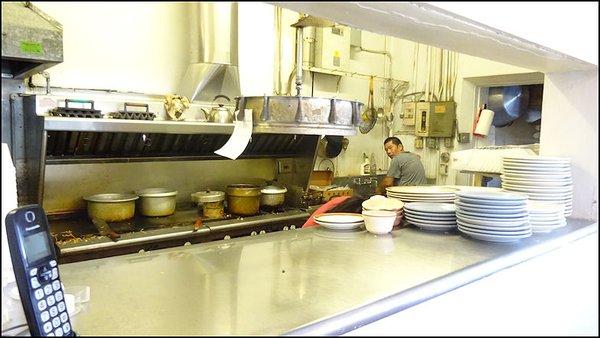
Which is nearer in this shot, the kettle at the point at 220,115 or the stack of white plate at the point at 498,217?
the stack of white plate at the point at 498,217

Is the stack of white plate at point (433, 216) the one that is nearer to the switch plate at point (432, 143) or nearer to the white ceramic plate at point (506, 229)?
the white ceramic plate at point (506, 229)

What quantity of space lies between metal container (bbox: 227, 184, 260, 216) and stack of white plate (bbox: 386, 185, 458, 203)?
2037 millimetres

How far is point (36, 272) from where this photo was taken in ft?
2.70

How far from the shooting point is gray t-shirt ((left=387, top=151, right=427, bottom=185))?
498 cm

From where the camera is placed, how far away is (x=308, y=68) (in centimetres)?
517

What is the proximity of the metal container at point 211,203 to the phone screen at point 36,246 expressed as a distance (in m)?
2.99

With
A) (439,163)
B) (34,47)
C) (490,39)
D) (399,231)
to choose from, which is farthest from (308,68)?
(490,39)

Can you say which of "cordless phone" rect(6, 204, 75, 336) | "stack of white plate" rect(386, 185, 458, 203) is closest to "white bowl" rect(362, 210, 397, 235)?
"stack of white plate" rect(386, 185, 458, 203)

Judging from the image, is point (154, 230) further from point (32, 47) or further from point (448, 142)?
point (448, 142)

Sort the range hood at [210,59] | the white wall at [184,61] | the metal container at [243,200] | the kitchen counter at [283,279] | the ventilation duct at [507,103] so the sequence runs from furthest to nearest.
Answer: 1. the ventilation duct at [507,103]
2. the metal container at [243,200]
3. the range hood at [210,59]
4. the kitchen counter at [283,279]
5. the white wall at [184,61]

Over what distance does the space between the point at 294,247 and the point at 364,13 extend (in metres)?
0.96

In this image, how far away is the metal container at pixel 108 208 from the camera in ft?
11.3

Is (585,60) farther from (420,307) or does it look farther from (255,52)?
(255,52)

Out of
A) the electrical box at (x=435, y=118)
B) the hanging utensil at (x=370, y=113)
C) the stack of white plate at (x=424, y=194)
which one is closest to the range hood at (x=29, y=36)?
the stack of white plate at (x=424, y=194)
